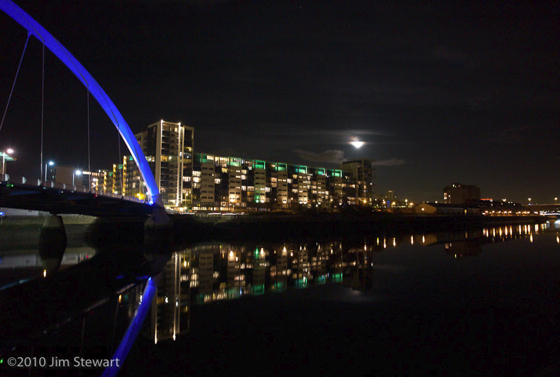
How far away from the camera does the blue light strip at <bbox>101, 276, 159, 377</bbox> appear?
9.23m

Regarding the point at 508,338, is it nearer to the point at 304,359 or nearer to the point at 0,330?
the point at 304,359

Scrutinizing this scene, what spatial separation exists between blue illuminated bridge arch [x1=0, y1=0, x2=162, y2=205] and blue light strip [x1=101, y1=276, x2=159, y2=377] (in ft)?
73.1

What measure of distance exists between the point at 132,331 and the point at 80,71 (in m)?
30.3

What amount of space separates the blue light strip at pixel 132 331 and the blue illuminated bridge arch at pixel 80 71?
2227 centimetres

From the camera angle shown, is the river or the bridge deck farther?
the bridge deck

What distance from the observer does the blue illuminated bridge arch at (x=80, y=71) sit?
26000 millimetres

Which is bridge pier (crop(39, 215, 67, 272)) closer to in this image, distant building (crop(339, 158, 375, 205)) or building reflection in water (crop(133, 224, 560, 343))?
building reflection in water (crop(133, 224, 560, 343))

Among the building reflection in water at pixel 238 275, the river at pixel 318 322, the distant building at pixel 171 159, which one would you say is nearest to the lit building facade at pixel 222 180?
the distant building at pixel 171 159

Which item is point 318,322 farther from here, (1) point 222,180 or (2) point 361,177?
(2) point 361,177

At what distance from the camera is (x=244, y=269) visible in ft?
81.9

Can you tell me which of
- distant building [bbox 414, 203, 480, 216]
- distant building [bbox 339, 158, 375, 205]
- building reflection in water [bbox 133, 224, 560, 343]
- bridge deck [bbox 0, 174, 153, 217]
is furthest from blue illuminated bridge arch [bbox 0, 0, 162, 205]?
distant building [bbox 339, 158, 375, 205]

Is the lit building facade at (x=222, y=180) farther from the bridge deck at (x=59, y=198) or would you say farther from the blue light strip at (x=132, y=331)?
the blue light strip at (x=132, y=331)

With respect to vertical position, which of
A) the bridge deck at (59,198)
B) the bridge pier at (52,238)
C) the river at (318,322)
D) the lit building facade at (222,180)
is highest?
the lit building facade at (222,180)

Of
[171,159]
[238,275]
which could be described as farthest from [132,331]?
[171,159]
